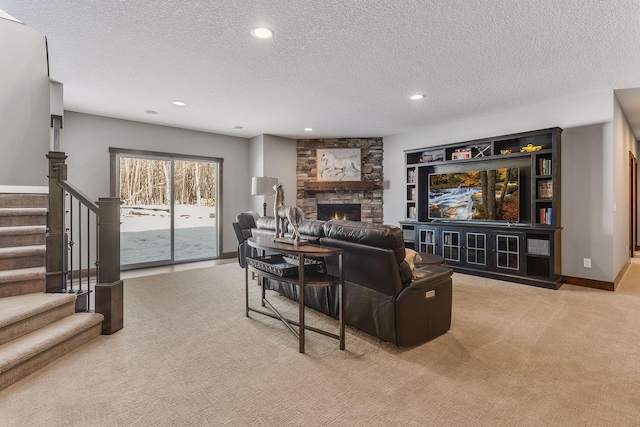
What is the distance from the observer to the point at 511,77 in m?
3.69

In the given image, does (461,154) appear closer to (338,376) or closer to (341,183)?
(341,183)

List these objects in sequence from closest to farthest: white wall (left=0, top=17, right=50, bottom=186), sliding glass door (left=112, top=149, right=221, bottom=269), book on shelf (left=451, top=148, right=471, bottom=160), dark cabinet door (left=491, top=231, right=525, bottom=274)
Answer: white wall (left=0, top=17, right=50, bottom=186) < dark cabinet door (left=491, top=231, right=525, bottom=274) < book on shelf (left=451, top=148, right=471, bottom=160) < sliding glass door (left=112, top=149, right=221, bottom=269)

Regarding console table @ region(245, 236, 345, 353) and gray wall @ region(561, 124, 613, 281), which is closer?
console table @ region(245, 236, 345, 353)

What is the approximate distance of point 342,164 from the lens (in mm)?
7004

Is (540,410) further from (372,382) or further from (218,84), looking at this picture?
(218,84)

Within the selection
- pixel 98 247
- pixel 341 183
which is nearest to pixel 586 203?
pixel 341 183

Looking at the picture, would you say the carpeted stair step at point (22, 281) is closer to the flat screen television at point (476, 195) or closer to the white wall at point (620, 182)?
the flat screen television at point (476, 195)

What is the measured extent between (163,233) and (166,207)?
490 millimetres

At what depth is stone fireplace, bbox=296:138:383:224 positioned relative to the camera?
703 centimetres

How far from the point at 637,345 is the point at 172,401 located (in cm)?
344

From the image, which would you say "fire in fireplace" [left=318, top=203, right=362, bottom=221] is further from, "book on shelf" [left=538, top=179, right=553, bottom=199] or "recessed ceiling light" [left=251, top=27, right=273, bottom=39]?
"recessed ceiling light" [left=251, top=27, right=273, bottom=39]

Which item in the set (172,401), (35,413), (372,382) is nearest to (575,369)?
(372,382)

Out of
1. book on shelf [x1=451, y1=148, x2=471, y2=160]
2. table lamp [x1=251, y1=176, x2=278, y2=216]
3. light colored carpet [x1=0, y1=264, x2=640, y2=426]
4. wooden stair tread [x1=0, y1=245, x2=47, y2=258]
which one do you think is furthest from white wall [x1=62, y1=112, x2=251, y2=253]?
book on shelf [x1=451, y1=148, x2=471, y2=160]

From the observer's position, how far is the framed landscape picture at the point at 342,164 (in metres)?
7.00
